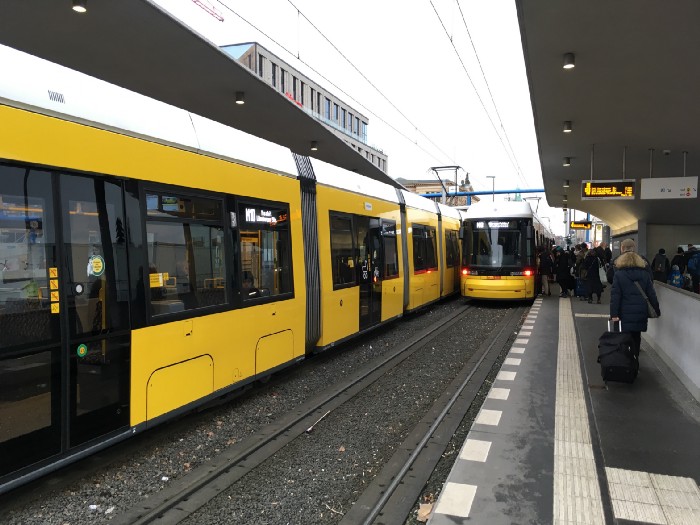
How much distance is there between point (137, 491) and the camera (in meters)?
3.83

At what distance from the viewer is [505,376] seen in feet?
22.6

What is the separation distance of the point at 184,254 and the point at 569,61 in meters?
5.42

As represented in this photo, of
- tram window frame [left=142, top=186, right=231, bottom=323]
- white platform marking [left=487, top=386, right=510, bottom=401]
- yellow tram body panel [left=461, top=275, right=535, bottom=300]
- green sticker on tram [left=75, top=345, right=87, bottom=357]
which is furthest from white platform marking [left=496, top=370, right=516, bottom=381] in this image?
yellow tram body panel [left=461, top=275, right=535, bottom=300]

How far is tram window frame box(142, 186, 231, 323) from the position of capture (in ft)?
14.6

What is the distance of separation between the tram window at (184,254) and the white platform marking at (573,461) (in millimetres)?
3574

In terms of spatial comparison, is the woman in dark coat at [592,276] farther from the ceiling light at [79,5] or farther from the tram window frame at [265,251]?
the ceiling light at [79,5]

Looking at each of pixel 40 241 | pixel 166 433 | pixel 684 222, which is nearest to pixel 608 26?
pixel 40 241

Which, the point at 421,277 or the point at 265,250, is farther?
the point at 421,277

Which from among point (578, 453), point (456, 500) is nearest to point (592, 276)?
point (578, 453)

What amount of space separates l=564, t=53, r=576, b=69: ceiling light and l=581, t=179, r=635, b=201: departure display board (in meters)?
8.13

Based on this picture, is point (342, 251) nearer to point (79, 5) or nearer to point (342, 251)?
point (342, 251)

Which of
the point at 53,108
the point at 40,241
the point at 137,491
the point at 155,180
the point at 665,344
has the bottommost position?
the point at 137,491

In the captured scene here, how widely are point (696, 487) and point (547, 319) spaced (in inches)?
351

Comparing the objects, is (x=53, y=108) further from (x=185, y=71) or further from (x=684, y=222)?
(x=684, y=222)
